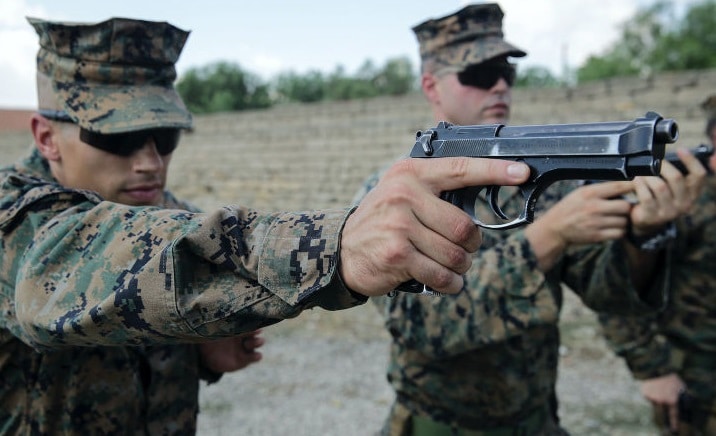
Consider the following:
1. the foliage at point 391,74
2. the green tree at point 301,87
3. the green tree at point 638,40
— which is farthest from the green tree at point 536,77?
the green tree at point 301,87

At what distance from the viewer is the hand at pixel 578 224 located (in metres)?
2.13

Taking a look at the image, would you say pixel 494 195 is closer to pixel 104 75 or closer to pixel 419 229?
pixel 419 229

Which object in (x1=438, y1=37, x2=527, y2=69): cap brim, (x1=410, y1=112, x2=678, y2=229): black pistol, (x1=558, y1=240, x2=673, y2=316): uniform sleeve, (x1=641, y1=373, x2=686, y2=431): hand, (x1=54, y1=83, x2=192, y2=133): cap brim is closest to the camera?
(x1=410, y1=112, x2=678, y2=229): black pistol

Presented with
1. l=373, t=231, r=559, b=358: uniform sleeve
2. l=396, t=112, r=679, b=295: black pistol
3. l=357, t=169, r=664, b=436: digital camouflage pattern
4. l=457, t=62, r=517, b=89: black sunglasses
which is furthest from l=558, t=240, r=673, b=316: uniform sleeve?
l=396, t=112, r=679, b=295: black pistol

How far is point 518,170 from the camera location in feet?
3.54

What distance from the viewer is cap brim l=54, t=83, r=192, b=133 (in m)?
1.75

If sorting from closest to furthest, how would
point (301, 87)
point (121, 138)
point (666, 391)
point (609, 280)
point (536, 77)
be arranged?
point (121, 138) < point (609, 280) < point (666, 391) < point (536, 77) < point (301, 87)

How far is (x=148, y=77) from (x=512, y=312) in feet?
4.72

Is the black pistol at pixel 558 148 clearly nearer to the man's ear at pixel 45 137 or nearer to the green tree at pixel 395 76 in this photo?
the man's ear at pixel 45 137

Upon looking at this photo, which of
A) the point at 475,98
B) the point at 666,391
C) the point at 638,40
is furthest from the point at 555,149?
the point at 638,40

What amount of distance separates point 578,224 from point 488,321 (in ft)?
1.50

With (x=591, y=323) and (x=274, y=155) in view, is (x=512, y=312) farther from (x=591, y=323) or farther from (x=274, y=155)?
(x=274, y=155)

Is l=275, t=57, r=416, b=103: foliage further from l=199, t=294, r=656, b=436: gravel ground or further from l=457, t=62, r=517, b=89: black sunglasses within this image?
l=457, t=62, r=517, b=89: black sunglasses

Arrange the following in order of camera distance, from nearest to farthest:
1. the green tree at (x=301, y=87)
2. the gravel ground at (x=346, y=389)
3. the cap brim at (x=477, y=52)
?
the cap brim at (x=477, y=52) < the gravel ground at (x=346, y=389) < the green tree at (x=301, y=87)
